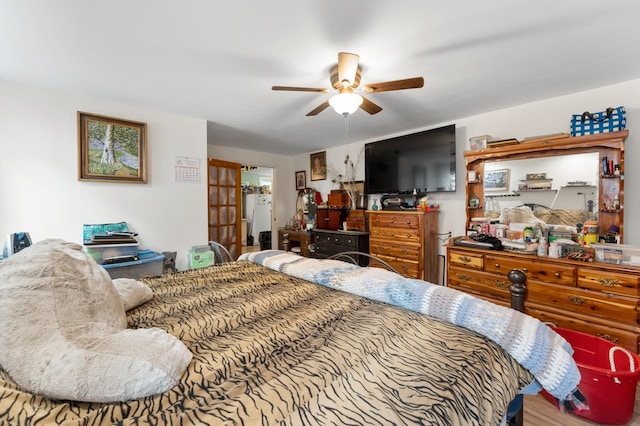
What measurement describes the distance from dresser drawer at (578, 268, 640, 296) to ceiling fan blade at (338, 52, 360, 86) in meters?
2.32

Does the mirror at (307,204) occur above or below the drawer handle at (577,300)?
above

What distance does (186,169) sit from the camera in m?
3.15

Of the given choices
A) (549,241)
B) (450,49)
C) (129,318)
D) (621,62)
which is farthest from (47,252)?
(621,62)

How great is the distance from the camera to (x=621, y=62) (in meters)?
1.95

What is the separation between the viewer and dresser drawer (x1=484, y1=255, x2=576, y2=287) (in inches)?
83.8

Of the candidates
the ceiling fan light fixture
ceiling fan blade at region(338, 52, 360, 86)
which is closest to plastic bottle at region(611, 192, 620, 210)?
the ceiling fan light fixture

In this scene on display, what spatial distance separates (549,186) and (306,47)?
2.65m

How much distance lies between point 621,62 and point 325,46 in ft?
7.27

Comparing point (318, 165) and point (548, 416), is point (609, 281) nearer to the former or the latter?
point (548, 416)

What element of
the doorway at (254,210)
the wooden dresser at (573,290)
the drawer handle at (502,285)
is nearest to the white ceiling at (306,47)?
the wooden dresser at (573,290)

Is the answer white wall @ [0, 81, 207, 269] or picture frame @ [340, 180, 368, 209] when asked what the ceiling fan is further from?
picture frame @ [340, 180, 368, 209]

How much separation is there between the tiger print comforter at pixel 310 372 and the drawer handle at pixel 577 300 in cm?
167

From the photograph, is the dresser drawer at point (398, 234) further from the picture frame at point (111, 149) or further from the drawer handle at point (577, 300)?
the picture frame at point (111, 149)

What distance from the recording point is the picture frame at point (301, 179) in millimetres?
5294
